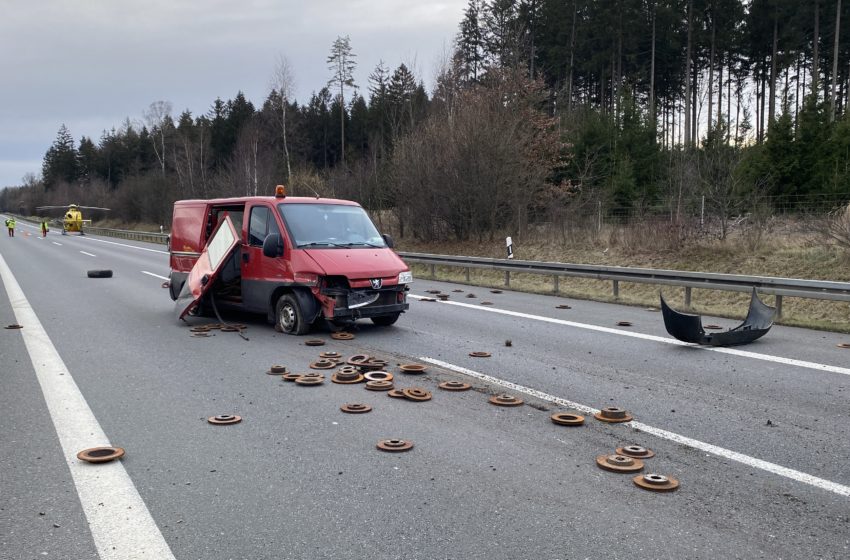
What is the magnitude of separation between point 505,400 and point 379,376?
152cm

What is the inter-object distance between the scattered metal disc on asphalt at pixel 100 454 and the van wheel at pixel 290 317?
4691mm

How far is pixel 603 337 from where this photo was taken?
9.30 m

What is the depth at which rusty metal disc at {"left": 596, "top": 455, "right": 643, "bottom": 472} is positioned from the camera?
4.28 metres

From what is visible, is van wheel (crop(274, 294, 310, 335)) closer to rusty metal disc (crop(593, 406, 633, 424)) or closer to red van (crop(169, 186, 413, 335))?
red van (crop(169, 186, 413, 335))

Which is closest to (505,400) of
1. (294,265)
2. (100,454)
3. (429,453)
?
(429,453)

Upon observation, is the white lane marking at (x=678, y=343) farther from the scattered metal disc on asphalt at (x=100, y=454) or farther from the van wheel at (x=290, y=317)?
the scattered metal disc on asphalt at (x=100, y=454)

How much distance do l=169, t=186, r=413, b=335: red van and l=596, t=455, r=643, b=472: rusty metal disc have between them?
17.6ft

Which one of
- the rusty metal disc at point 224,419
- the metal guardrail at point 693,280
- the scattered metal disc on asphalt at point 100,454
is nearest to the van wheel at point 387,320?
the rusty metal disc at point 224,419

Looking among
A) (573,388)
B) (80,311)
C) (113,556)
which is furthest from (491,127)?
(113,556)

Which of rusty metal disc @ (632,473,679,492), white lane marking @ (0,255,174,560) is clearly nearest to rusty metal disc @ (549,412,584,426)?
rusty metal disc @ (632,473,679,492)

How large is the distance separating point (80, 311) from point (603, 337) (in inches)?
361

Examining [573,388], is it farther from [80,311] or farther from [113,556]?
[80,311]

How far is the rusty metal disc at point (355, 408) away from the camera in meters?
5.57

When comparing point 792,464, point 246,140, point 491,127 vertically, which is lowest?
point 792,464
